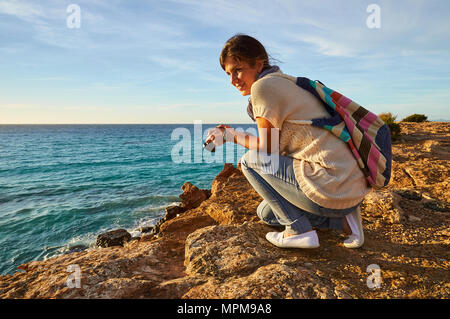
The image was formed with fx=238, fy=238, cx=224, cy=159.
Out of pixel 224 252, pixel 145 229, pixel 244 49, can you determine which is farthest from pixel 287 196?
pixel 145 229

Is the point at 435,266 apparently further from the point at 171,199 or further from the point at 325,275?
the point at 171,199

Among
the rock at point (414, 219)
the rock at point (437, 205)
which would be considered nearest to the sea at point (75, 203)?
the rock at point (414, 219)

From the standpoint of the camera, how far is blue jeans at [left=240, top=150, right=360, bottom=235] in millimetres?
1936

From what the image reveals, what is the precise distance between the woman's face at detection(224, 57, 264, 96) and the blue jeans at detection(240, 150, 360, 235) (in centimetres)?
60

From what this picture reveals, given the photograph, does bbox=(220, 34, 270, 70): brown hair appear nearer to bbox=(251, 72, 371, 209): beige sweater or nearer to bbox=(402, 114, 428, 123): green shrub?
bbox=(251, 72, 371, 209): beige sweater

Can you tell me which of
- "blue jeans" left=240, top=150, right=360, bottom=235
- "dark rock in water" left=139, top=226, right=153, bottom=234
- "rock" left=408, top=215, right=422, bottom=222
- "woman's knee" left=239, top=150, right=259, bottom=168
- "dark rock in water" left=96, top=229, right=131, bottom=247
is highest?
"woman's knee" left=239, top=150, right=259, bottom=168

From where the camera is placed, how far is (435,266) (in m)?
1.94

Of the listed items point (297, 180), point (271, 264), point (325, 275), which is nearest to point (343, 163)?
point (297, 180)

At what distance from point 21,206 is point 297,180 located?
40.5 ft

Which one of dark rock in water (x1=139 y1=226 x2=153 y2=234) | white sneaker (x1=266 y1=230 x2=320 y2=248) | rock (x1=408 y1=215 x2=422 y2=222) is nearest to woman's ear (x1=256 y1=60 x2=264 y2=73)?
white sneaker (x1=266 y1=230 x2=320 y2=248)

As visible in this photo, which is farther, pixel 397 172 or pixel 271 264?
pixel 397 172

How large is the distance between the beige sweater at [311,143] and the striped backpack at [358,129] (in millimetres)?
46

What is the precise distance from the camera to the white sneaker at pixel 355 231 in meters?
2.16

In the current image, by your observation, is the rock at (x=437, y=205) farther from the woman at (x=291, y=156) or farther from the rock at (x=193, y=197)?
the rock at (x=193, y=197)
